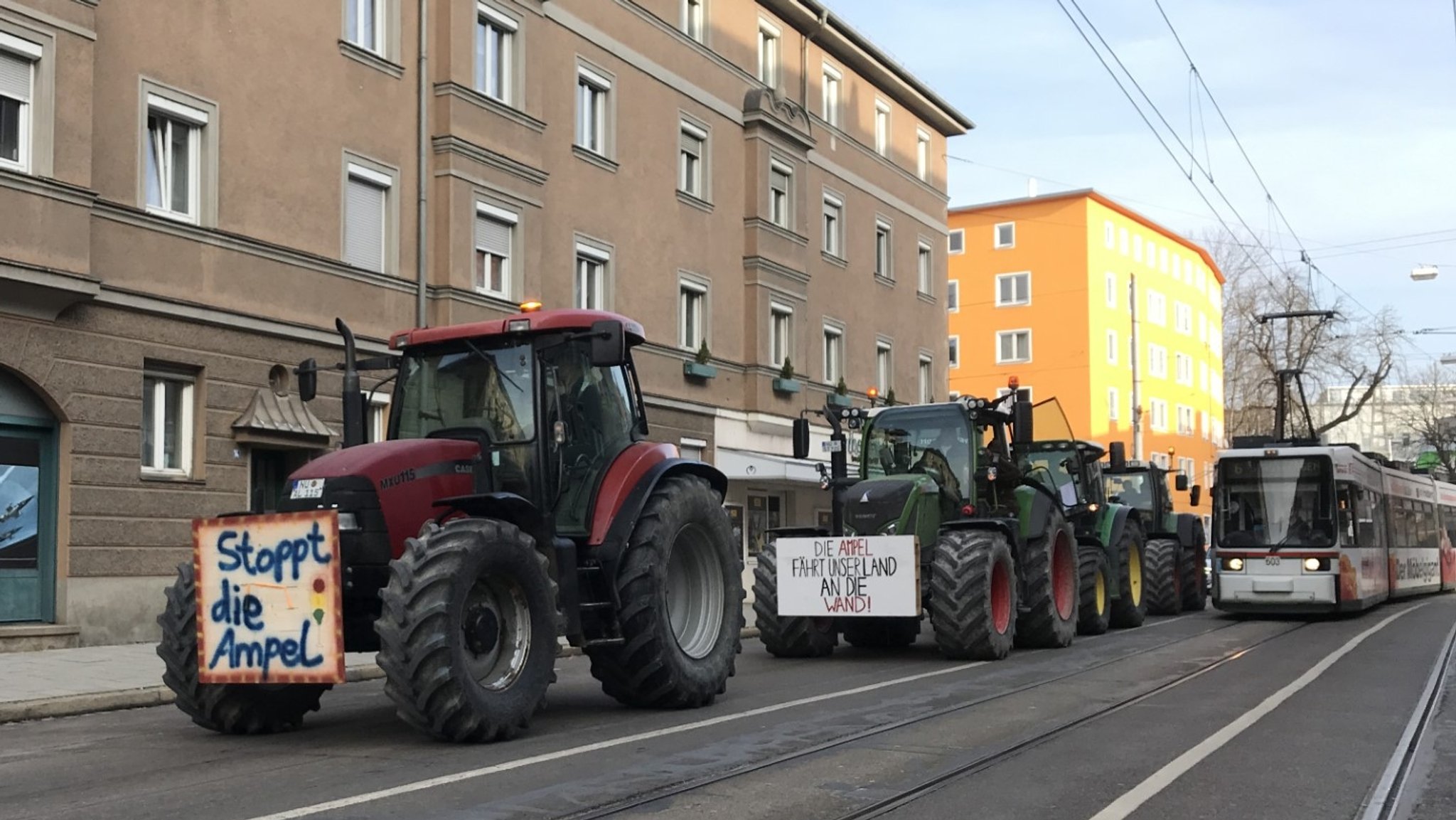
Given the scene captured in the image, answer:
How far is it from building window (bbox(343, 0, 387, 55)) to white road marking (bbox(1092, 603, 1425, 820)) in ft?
47.2

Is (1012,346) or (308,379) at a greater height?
(1012,346)

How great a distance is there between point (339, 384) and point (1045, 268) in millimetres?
51506

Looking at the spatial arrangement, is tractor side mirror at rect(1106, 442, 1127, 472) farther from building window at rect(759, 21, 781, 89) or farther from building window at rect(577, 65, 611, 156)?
building window at rect(759, 21, 781, 89)

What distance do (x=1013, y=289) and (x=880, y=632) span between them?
175 feet

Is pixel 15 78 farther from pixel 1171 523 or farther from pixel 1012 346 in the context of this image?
pixel 1012 346

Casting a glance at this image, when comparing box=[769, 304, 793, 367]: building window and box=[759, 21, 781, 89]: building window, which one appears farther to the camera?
box=[759, 21, 781, 89]: building window

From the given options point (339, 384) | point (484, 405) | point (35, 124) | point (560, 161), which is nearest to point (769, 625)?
point (484, 405)

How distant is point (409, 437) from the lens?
33.2 ft

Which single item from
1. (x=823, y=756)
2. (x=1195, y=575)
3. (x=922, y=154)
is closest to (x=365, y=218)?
(x=823, y=756)

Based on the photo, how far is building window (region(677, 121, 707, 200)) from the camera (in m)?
28.0

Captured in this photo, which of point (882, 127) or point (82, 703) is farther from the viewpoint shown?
point (882, 127)

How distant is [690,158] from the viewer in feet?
93.9

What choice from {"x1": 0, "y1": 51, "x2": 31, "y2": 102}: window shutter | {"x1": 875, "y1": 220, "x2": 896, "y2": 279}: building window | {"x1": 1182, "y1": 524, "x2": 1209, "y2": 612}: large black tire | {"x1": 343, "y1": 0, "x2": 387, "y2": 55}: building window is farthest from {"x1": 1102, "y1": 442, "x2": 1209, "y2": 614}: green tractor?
{"x1": 0, "y1": 51, "x2": 31, "y2": 102}: window shutter

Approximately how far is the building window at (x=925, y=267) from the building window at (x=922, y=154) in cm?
184
